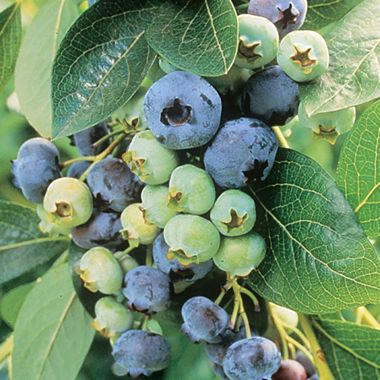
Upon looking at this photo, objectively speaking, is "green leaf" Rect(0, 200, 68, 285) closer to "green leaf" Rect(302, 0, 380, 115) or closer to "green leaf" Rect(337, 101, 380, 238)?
"green leaf" Rect(337, 101, 380, 238)

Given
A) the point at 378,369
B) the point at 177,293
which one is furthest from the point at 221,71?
the point at 378,369

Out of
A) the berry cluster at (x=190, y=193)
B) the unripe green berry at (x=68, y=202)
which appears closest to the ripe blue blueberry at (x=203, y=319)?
the berry cluster at (x=190, y=193)

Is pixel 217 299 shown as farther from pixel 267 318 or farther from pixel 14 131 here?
pixel 14 131

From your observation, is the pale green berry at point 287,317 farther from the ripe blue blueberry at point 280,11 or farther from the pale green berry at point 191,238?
the ripe blue blueberry at point 280,11

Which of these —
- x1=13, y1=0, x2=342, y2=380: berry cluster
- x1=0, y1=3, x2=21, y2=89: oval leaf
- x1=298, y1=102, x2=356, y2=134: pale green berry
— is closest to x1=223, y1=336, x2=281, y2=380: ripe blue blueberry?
x1=13, y1=0, x2=342, y2=380: berry cluster

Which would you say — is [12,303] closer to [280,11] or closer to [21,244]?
[21,244]

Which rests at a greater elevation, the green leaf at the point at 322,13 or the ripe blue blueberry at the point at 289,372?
the green leaf at the point at 322,13

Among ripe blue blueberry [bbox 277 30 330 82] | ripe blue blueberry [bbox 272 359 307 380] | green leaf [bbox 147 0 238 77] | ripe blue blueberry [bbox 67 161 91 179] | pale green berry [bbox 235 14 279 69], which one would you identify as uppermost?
green leaf [bbox 147 0 238 77]
